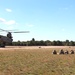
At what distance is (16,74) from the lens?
1511 cm

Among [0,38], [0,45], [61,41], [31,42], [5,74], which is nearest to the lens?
[5,74]

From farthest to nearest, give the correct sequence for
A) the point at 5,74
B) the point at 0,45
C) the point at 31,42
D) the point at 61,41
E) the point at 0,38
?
the point at 61,41 < the point at 31,42 < the point at 0,45 < the point at 0,38 < the point at 5,74

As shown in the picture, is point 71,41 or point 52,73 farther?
point 71,41

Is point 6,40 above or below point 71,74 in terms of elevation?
above

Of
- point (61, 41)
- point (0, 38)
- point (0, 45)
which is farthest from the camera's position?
point (61, 41)

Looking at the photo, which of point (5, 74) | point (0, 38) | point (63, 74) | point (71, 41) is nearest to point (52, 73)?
point (63, 74)

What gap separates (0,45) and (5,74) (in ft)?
229

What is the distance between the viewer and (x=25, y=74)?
49.8ft

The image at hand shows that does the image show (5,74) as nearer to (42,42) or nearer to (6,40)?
(6,40)

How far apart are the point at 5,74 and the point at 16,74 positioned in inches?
33.3

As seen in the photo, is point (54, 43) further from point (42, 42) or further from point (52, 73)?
point (52, 73)

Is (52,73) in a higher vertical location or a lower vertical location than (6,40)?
lower

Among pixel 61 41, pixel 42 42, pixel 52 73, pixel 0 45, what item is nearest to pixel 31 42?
pixel 42 42

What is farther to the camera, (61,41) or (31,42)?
(61,41)
